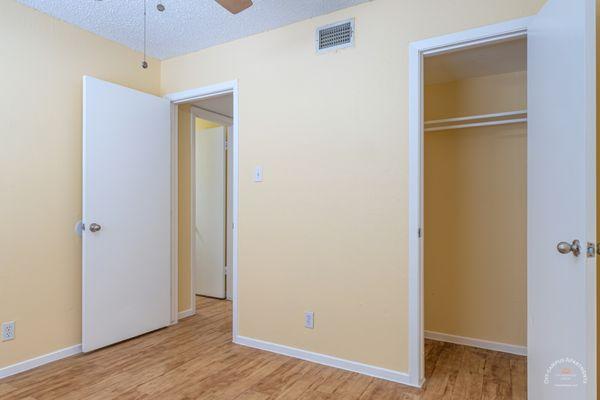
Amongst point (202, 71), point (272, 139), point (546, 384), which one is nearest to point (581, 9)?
point (546, 384)

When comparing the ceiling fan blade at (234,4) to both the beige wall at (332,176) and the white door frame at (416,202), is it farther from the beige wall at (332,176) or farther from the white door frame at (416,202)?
the white door frame at (416,202)

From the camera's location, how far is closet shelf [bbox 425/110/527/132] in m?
2.68

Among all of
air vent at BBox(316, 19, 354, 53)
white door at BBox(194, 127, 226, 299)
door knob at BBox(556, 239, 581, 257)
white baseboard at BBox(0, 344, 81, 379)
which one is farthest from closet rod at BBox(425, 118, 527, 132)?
white baseboard at BBox(0, 344, 81, 379)

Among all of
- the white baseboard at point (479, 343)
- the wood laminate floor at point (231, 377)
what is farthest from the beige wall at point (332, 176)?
the white baseboard at point (479, 343)

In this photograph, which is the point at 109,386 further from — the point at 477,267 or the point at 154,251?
the point at 477,267

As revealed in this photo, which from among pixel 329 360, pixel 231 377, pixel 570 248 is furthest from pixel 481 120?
pixel 231 377

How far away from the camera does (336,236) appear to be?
2496 millimetres

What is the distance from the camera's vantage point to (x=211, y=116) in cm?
396

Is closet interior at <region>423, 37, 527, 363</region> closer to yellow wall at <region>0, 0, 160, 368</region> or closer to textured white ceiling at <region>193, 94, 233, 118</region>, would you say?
textured white ceiling at <region>193, 94, 233, 118</region>

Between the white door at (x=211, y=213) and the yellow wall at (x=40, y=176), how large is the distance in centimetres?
166

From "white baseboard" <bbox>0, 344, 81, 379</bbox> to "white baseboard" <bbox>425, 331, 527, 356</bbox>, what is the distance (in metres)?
2.77

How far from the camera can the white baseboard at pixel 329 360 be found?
2.27 m

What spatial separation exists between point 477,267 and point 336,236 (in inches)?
51.7

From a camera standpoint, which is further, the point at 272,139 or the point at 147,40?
the point at 147,40
